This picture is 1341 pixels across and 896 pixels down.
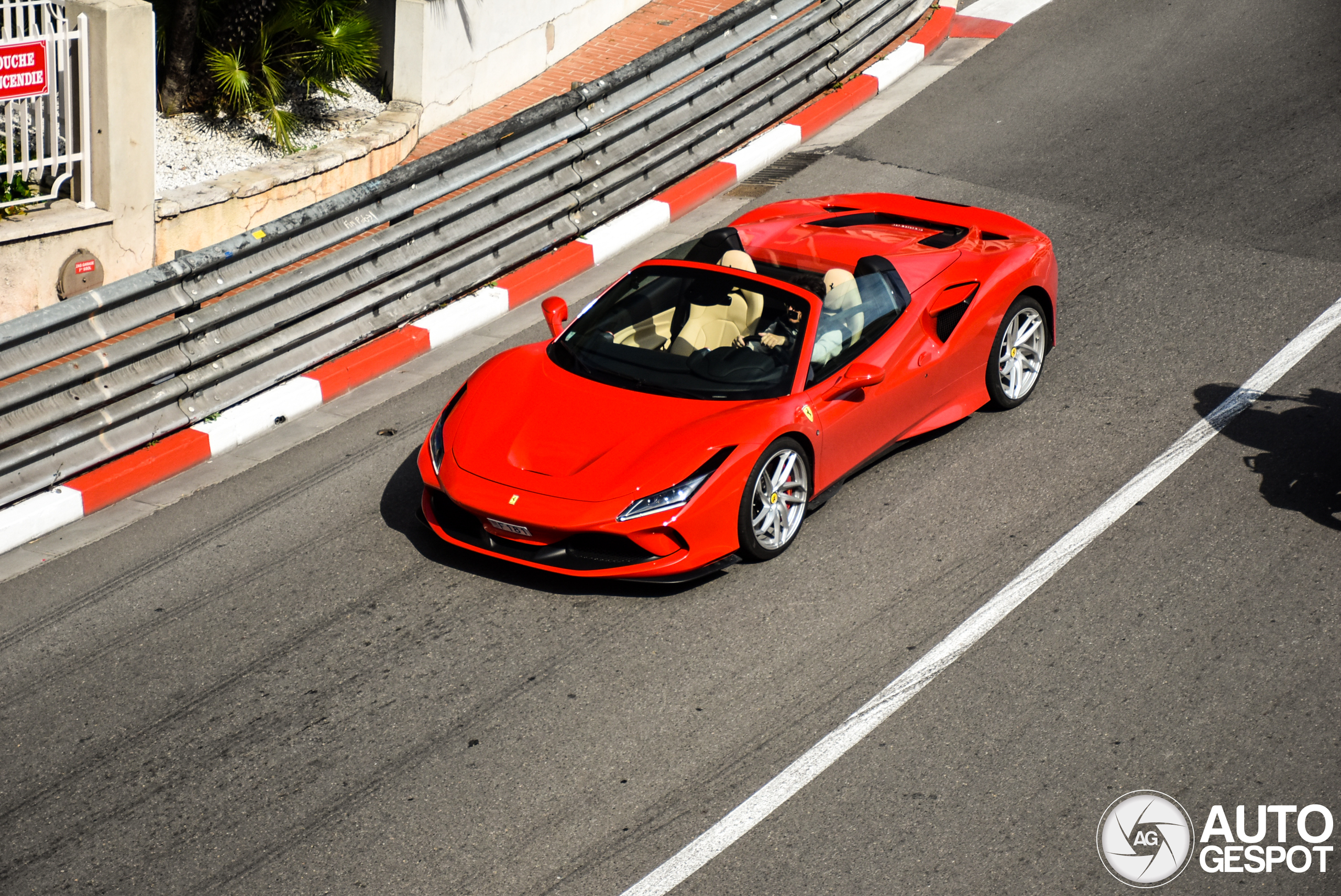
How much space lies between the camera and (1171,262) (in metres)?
9.69

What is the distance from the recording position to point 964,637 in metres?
6.17

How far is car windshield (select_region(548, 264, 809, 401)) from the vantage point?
691 centimetres

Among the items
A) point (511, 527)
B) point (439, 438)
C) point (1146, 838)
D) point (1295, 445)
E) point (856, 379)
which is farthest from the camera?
point (1295, 445)

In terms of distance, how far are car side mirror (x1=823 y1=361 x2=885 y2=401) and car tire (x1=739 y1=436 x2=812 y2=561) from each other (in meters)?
0.37

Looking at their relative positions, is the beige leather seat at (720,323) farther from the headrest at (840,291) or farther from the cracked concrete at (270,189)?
the cracked concrete at (270,189)

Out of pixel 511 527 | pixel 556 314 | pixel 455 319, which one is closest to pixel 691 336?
pixel 556 314

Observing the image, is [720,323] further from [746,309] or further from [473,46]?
[473,46]

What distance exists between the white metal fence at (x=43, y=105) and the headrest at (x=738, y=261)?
16.1 ft

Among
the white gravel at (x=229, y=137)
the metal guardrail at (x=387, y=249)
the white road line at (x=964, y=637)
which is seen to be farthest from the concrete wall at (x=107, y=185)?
the white road line at (x=964, y=637)

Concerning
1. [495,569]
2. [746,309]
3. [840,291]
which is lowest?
[495,569]

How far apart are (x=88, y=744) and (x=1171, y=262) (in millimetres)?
7637

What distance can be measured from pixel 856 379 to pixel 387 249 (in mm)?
3716

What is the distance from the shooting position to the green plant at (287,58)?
1156 centimetres

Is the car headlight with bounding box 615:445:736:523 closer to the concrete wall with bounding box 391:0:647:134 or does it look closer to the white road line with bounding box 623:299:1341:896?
the white road line with bounding box 623:299:1341:896
